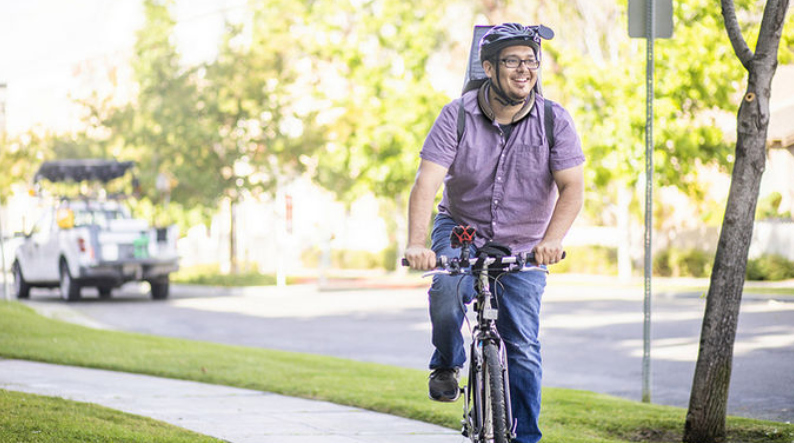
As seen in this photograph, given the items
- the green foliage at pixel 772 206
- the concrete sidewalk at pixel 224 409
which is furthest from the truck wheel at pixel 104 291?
the green foliage at pixel 772 206

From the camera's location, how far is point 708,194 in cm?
2938

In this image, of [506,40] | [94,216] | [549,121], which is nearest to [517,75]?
[506,40]

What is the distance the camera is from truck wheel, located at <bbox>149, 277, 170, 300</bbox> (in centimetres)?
2252

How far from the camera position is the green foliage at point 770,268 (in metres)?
10.1

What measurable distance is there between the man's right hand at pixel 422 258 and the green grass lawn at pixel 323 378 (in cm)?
223

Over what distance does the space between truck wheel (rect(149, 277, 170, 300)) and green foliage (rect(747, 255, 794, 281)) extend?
546 inches

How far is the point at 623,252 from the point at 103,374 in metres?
21.2

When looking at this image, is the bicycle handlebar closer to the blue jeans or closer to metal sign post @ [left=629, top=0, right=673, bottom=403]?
the blue jeans

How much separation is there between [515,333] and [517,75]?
115 cm

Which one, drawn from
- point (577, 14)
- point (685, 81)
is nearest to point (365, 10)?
point (577, 14)

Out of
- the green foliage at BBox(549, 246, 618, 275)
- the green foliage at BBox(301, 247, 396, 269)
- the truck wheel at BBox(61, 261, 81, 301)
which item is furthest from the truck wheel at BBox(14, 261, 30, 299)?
the green foliage at BBox(301, 247, 396, 269)

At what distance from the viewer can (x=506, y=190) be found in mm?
4883

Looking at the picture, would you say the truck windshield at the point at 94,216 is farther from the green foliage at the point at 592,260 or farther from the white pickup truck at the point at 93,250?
the green foliage at the point at 592,260

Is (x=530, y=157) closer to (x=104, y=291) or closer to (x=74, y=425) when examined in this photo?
(x=74, y=425)
